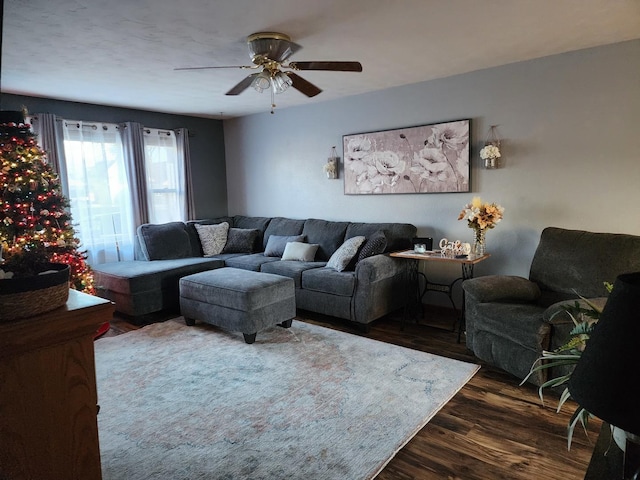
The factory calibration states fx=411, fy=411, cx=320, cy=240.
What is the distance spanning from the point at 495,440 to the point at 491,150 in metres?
2.61

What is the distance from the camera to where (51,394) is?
1009 millimetres

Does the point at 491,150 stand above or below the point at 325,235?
above

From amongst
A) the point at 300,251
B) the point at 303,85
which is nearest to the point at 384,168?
the point at 300,251

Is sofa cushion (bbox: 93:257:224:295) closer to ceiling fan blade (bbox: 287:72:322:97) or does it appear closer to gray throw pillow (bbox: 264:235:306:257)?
gray throw pillow (bbox: 264:235:306:257)

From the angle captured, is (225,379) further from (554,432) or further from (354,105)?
(354,105)

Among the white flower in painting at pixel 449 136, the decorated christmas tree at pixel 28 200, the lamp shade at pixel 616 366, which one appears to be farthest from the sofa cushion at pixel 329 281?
the lamp shade at pixel 616 366

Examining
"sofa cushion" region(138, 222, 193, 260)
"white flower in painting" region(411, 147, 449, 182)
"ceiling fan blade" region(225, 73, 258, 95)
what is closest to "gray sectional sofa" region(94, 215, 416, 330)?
"sofa cushion" region(138, 222, 193, 260)

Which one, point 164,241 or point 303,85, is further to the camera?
point 164,241

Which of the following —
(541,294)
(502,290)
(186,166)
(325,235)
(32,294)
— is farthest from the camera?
(186,166)

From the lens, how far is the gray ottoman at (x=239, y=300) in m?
3.62

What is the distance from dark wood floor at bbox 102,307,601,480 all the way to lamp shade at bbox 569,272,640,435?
153 cm

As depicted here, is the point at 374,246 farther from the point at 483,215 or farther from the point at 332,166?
the point at 332,166

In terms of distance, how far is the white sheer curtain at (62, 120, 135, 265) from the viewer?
481 cm

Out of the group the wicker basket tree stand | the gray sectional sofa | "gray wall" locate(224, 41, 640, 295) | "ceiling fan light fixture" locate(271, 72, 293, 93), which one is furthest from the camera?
the gray sectional sofa
